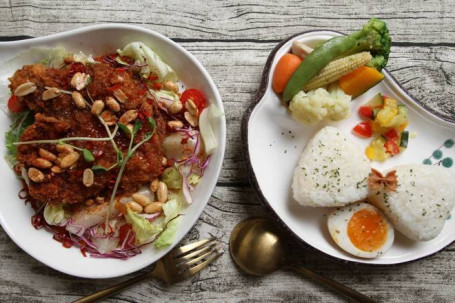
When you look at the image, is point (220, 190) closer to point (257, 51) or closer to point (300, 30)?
point (257, 51)

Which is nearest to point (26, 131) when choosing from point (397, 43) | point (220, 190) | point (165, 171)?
point (165, 171)

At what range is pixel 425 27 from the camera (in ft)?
9.16

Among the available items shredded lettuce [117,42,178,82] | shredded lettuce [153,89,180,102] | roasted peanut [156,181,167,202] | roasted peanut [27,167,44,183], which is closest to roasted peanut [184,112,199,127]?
shredded lettuce [153,89,180,102]

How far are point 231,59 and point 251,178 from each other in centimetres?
84

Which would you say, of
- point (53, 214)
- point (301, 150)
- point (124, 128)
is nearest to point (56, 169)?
point (53, 214)

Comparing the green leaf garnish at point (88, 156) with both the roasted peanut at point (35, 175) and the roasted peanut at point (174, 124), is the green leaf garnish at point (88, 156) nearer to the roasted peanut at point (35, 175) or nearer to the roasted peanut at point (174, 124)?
the roasted peanut at point (35, 175)

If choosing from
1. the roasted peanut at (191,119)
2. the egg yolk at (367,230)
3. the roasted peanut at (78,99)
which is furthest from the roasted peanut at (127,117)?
the egg yolk at (367,230)

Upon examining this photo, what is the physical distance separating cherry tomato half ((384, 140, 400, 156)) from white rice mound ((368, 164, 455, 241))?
0.59 feet

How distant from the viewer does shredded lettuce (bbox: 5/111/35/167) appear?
233 cm

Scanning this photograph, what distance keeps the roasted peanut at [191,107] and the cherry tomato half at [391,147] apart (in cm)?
123

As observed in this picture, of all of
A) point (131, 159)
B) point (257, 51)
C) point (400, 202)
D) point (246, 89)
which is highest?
point (257, 51)

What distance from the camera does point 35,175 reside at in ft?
7.03

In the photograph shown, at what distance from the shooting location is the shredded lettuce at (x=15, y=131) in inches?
91.8

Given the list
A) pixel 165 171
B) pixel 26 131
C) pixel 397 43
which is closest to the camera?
pixel 26 131
